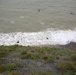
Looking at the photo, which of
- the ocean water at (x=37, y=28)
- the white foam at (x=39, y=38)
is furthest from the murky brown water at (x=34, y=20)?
the white foam at (x=39, y=38)

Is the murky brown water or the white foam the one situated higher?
the white foam

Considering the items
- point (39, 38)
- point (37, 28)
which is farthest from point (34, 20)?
point (39, 38)

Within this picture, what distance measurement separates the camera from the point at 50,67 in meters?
12.8

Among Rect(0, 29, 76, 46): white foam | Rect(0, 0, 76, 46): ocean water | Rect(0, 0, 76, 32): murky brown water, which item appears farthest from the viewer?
Rect(0, 0, 76, 32): murky brown water

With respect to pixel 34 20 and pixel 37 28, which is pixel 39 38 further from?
pixel 34 20

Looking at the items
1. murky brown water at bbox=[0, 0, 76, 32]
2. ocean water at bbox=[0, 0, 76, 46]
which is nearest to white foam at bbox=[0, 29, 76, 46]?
ocean water at bbox=[0, 0, 76, 46]

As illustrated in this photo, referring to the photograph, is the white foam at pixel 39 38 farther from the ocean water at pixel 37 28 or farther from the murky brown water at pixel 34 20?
the murky brown water at pixel 34 20

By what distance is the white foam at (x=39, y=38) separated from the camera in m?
23.5

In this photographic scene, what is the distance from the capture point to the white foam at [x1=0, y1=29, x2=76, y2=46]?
2353 centimetres

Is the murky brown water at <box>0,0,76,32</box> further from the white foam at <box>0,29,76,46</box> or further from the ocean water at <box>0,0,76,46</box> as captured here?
the white foam at <box>0,29,76,46</box>

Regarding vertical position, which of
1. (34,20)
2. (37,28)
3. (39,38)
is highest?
(39,38)

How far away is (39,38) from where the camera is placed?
979 inches

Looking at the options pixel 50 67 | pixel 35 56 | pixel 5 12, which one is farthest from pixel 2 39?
pixel 5 12

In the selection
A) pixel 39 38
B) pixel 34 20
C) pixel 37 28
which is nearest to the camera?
pixel 39 38
